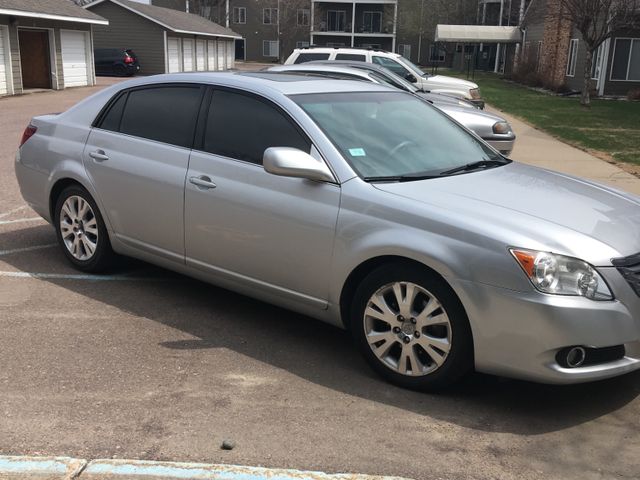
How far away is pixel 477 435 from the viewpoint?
135 inches

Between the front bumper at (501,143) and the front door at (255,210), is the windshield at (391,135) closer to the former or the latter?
the front door at (255,210)

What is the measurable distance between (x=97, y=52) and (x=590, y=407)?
39.4m

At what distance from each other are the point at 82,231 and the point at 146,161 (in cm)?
103

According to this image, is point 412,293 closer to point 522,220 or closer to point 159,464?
point 522,220

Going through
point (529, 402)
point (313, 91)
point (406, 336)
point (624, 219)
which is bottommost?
point (529, 402)

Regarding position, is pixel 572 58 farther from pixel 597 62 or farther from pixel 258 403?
pixel 258 403

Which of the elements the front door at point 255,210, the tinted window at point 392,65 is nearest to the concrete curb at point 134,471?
the front door at point 255,210

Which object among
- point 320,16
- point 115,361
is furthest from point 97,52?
point 115,361

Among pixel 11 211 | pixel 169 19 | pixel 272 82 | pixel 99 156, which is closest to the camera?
pixel 272 82

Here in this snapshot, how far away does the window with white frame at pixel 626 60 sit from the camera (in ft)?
95.1

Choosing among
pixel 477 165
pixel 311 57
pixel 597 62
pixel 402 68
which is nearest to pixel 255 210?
pixel 477 165

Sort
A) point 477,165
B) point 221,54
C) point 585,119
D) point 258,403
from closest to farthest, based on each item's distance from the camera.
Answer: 1. point 258,403
2. point 477,165
3. point 585,119
4. point 221,54

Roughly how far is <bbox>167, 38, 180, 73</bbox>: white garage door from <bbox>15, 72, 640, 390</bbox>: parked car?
117ft

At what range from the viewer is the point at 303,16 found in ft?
224
